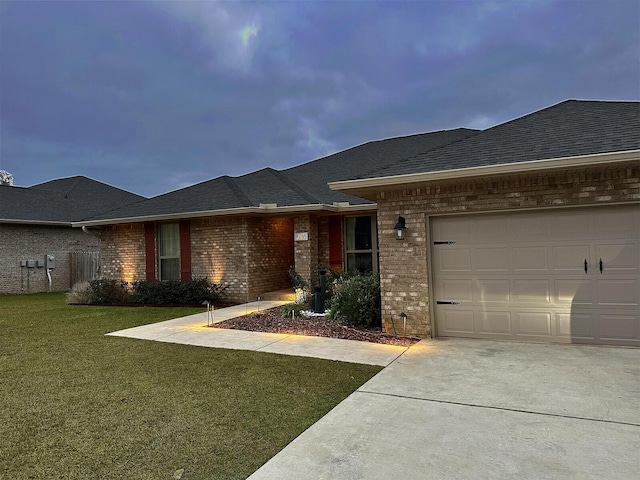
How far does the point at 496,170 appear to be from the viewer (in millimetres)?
5301

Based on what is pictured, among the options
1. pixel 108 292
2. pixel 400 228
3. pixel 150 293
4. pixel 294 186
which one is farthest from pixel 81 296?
pixel 400 228

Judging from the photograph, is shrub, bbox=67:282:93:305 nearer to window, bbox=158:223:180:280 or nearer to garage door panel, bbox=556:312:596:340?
window, bbox=158:223:180:280

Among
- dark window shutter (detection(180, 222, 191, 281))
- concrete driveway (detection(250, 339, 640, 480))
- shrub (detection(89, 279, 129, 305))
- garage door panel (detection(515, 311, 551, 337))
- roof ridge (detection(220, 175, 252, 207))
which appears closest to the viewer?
concrete driveway (detection(250, 339, 640, 480))

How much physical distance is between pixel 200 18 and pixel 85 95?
25.2 m

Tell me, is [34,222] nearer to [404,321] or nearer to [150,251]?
[150,251]

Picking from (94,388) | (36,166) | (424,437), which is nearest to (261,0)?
(94,388)

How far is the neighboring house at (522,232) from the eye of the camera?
5285mm

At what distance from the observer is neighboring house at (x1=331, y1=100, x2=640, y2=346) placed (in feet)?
17.3

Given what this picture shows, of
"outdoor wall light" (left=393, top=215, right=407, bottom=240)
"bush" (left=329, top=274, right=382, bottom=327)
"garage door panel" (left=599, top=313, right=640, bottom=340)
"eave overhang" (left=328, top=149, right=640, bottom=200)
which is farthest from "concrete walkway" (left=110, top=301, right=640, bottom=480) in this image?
"eave overhang" (left=328, top=149, right=640, bottom=200)

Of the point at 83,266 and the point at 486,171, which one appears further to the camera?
the point at 83,266

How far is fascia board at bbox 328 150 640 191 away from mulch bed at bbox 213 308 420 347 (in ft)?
7.97

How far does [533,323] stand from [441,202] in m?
2.24

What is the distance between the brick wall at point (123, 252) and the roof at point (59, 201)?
16.5 feet

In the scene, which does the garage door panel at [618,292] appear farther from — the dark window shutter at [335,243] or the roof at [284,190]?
the dark window shutter at [335,243]
